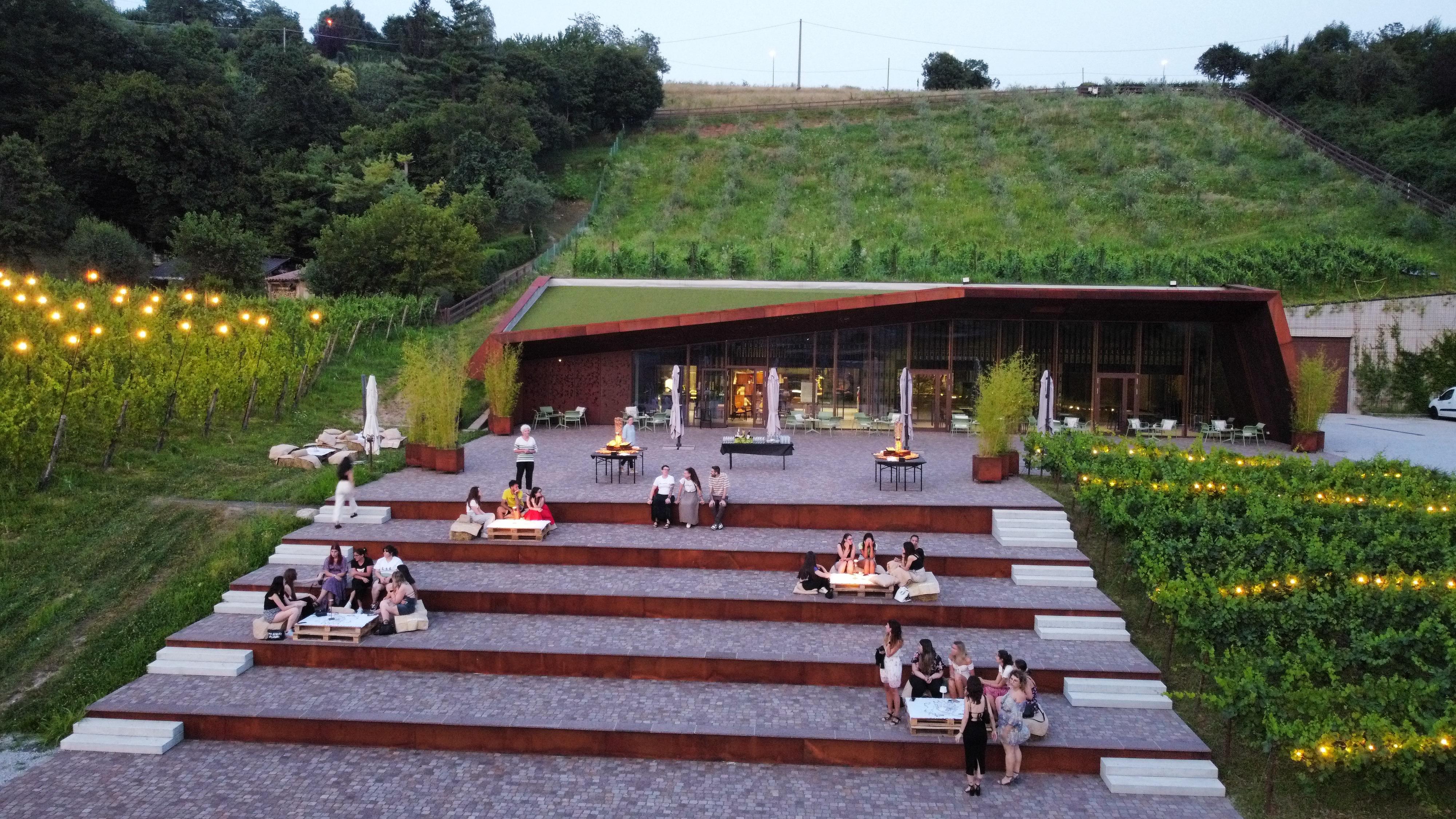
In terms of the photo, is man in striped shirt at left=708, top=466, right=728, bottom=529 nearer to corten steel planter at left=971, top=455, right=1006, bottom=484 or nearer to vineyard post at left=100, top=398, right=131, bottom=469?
corten steel planter at left=971, top=455, right=1006, bottom=484

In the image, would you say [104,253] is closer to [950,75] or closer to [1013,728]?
[1013,728]

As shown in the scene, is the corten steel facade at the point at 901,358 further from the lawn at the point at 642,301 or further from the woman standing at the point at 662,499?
the woman standing at the point at 662,499

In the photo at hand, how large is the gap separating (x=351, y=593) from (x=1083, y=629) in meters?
8.23

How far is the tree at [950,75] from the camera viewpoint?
79.6m

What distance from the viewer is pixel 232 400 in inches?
747

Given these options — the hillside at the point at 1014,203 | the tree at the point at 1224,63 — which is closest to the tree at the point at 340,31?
the hillside at the point at 1014,203

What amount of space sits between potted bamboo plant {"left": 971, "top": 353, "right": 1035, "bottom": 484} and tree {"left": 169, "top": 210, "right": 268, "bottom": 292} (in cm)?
3122

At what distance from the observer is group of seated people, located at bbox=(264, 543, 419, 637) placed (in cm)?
1001

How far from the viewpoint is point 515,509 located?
41.2 feet

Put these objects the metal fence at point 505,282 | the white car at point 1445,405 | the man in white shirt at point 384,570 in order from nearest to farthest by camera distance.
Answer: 1. the man in white shirt at point 384,570
2. the white car at point 1445,405
3. the metal fence at point 505,282

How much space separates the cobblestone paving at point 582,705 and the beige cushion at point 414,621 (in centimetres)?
61

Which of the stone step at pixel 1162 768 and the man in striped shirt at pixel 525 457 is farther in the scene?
the man in striped shirt at pixel 525 457

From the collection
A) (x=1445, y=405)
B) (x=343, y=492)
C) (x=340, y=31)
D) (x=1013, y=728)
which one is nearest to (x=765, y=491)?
(x=343, y=492)

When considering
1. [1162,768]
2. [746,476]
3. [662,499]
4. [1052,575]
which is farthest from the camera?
[746,476]
